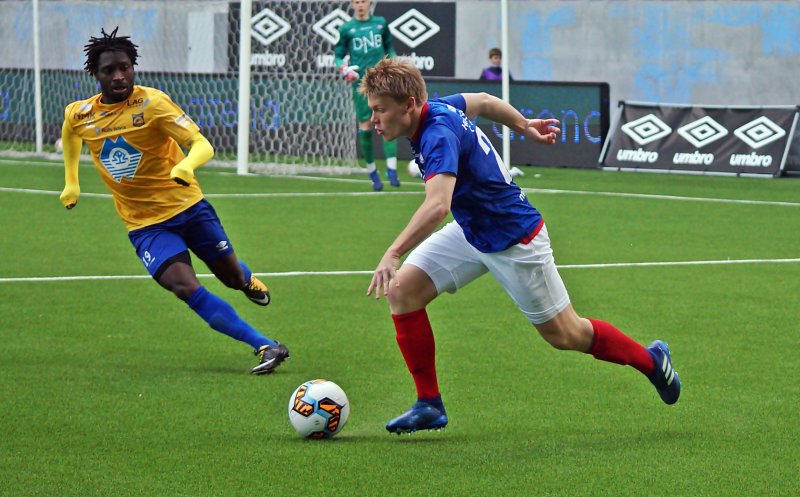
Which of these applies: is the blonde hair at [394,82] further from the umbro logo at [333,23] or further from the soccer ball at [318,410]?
the umbro logo at [333,23]

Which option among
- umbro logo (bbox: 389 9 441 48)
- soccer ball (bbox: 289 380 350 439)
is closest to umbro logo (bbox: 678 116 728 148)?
umbro logo (bbox: 389 9 441 48)

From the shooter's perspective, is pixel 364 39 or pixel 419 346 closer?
pixel 419 346

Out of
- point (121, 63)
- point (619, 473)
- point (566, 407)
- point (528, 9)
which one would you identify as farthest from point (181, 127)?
point (528, 9)

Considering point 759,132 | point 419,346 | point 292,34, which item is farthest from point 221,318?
point 292,34

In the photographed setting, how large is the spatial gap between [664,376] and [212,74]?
16777 millimetres

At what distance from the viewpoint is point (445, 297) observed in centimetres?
962

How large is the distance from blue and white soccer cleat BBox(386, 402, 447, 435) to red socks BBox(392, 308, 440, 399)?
3.1 inches

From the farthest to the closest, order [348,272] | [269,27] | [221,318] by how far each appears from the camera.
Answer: [269,27], [348,272], [221,318]

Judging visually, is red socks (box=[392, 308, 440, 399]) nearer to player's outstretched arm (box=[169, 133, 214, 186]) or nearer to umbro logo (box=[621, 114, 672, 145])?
player's outstretched arm (box=[169, 133, 214, 186])

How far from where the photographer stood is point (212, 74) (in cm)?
2206

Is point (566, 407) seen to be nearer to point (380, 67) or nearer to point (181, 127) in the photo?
point (380, 67)

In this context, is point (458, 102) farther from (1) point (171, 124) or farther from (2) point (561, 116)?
(2) point (561, 116)

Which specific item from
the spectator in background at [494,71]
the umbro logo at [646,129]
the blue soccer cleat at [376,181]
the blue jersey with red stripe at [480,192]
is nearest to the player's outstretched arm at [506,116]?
the blue jersey with red stripe at [480,192]

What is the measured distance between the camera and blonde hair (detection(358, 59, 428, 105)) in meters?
5.39
